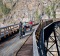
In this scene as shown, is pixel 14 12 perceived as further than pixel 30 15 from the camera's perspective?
Yes

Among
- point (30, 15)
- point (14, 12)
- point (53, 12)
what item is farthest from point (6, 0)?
point (53, 12)

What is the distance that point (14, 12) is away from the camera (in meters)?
105

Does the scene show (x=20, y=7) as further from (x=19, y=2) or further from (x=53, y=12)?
(x=53, y=12)

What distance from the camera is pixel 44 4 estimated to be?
301 feet

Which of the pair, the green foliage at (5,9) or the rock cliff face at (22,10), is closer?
the rock cliff face at (22,10)

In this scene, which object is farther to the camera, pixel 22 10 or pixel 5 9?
pixel 5 9

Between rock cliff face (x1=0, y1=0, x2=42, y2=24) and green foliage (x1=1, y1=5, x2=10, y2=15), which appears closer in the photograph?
rock cliff face (x1=0, y1=0, x2=42, y2=24)

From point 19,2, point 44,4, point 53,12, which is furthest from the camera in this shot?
point 19,2

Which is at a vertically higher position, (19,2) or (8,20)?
(19,2)

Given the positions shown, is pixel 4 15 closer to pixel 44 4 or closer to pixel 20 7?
pixel 20 7

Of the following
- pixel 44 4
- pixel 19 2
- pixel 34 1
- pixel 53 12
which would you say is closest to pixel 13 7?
pixel 19 2

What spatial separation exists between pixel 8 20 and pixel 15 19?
4.18 m

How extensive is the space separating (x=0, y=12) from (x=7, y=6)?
4.64 meters

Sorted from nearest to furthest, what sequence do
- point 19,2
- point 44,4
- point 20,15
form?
point 44,4 → point 20,15 → point 19,2
